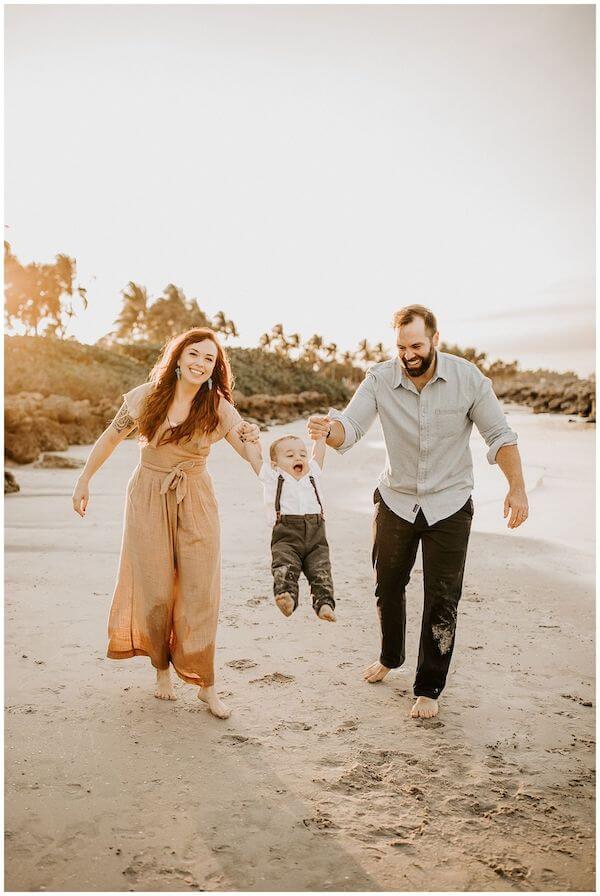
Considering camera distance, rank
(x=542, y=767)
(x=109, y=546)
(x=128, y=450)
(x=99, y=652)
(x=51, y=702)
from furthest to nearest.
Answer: (x=128, y=450) → (x=109, y=546) → (x=99, y=652) → (x=51, y=702) → (x=542, y=767)

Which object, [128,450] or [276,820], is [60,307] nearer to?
[128,450]

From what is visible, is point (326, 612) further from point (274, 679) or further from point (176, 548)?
point (274, 679)

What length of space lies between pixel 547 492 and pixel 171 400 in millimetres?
13874

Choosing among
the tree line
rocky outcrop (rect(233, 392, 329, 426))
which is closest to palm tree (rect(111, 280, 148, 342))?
the tree line

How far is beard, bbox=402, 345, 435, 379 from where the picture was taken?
4234 millimetres

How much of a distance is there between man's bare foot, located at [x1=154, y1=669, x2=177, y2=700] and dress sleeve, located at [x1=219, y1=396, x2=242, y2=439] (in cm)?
164

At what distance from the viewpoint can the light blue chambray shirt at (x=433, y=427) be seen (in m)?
4.33

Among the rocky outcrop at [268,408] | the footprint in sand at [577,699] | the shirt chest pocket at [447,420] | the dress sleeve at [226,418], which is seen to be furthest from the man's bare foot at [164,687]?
the rocky outcrop at [268,408]

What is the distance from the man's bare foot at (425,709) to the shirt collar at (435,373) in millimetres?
1908

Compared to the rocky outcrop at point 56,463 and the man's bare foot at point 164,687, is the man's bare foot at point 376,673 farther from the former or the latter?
the rocky outcrop at point 56,463

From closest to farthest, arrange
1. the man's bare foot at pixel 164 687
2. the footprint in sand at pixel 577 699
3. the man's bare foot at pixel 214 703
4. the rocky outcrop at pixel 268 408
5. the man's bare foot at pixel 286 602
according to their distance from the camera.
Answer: the man's bare foot at pixel 286 602 → the man's bare foot at pixel 214 703 → the man's bare foot at pixel 164 687 → the footprint in sand at pixel 577 699 → the rocky outcrop at pixel 268 408

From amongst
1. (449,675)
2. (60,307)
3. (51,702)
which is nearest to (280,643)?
(449,675)

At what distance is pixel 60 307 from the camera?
60531 millimetres

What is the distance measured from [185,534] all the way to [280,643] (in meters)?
1.88
